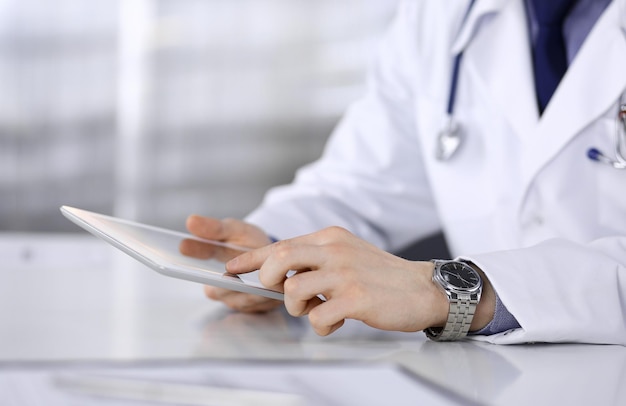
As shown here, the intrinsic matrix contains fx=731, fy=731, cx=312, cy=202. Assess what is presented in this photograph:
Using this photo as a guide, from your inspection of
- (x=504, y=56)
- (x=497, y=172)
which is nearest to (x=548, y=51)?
(x=504, y=56)

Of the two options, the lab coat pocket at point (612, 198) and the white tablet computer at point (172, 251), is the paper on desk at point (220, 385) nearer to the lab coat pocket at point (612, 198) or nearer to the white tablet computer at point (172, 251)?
the white tablet computer at point (172, 251)

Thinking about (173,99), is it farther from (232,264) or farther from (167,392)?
(167,392)

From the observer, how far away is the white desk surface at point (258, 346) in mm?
550

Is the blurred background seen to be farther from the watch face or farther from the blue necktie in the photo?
the watch face

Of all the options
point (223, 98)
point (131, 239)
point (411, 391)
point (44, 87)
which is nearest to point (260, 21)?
point (223, 98)

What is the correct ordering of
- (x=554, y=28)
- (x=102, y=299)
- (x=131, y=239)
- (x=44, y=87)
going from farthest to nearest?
(x=44, y=87)
(x=554, y=28)
(x=102, y=299)
(x=131, y=239)

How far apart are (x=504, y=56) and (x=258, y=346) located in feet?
2.38

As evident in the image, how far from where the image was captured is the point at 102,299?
1016 mm

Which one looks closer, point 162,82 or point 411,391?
point 411,391

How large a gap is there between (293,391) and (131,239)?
298 millimetres

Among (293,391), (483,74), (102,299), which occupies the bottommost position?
(102,299)

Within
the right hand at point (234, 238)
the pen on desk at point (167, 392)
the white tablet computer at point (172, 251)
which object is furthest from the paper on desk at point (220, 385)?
the right hand at point (234, 238)

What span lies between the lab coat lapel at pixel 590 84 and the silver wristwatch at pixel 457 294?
38cm

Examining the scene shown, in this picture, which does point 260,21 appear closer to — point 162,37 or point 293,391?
point 162,37
